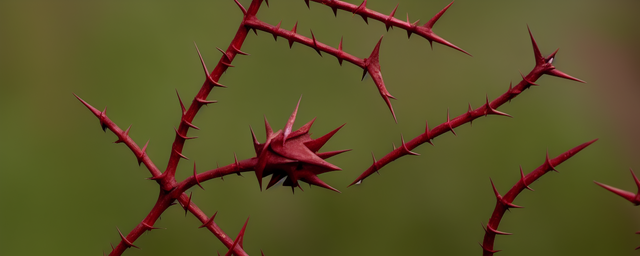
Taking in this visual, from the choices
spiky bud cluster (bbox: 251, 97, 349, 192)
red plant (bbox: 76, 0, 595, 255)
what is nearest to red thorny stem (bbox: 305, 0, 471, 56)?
red plant (bbox: 76, 0, 595, 255)

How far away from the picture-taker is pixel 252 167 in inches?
20.0

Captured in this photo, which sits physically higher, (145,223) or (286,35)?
(286,35)

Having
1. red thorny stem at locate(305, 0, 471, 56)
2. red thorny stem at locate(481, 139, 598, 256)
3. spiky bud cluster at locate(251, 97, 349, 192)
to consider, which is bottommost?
red thorny stem at locate(481, 139, 598, 256)

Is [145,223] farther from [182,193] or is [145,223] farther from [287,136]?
[287,136]

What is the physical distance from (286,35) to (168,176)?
0.18m

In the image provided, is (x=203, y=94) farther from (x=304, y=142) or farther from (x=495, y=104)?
(x=495, y=104)

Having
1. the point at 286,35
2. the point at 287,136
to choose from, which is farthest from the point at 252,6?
the point at 287,136

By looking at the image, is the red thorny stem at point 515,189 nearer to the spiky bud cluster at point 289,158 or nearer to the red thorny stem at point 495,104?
the red thorny stem at point 495,104

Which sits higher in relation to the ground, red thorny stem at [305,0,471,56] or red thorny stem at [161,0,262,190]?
red thorny stem at [305,0,471,56]

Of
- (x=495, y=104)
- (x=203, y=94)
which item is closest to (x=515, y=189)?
(x=495, y=104)

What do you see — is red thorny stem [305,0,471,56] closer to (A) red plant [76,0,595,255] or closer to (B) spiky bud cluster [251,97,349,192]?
(A) red plant [76,0,595,255]

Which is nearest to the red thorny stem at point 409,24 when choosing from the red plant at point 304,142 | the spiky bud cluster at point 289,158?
the red plant at point 304,142

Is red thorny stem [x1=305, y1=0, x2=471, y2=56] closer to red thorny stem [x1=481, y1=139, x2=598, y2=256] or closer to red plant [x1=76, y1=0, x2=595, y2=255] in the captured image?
red plant [x1=76, y1=0, x2=595, y2=255]

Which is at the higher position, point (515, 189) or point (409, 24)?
point (409, 24)
